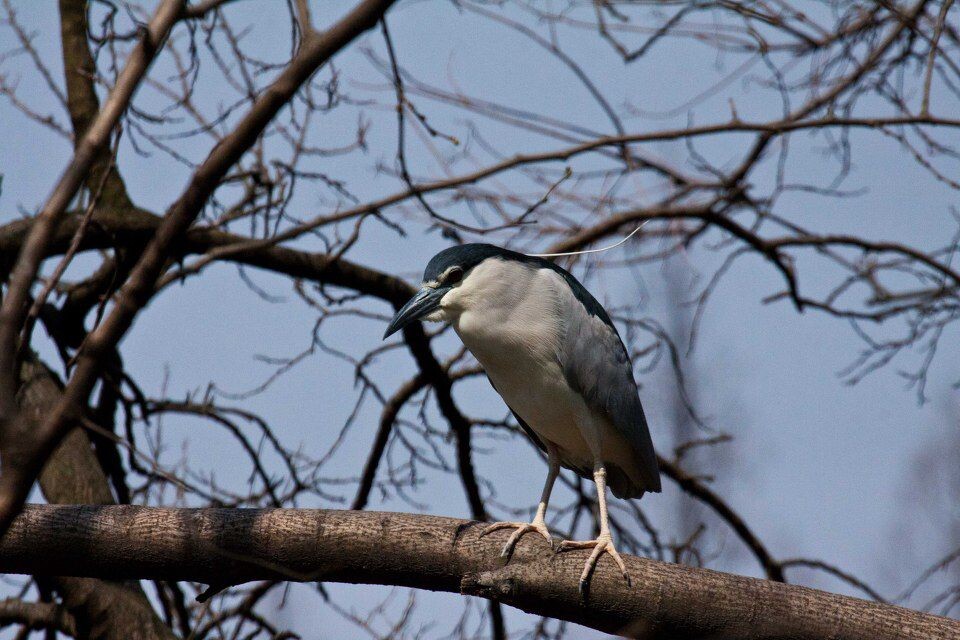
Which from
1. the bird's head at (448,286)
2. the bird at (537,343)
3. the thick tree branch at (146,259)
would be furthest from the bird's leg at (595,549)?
the thick tree branch at (146,259)

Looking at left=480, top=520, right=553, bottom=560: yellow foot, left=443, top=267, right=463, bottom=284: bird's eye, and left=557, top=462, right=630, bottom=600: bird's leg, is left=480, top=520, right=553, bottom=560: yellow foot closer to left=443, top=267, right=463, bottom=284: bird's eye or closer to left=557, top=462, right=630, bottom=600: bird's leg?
left=557, top=462, right=630, bottom=600: bird's leg

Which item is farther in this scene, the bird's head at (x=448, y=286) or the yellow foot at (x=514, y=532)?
the bird's head at (x=448, y=286)

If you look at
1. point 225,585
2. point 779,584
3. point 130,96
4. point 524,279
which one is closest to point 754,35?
point 524,279

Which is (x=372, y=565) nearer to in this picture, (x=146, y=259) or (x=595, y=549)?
(x=595, y=549)

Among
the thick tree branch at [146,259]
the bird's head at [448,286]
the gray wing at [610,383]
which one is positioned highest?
the bird's head at [448,286]

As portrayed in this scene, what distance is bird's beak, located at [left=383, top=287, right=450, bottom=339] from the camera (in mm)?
3310

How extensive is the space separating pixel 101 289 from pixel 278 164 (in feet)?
3.14

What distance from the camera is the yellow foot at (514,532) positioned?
8.95 ft

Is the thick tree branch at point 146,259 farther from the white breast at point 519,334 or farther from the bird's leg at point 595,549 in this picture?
the white breast at point 519,334

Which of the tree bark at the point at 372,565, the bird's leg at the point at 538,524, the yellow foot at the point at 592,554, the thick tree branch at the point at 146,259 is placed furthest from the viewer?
the bird's leg at the point at 538,524

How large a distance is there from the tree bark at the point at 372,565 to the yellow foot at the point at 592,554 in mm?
73

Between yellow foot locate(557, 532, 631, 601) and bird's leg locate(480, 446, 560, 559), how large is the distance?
7cm

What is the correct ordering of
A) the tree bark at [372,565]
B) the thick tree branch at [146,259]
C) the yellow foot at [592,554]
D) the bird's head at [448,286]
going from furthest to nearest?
1. the bird's head at [448,286]
2. the yellow foot at [592,554]
3. the tree bark at [372,565]
4. the thick tree branch at [146,259]

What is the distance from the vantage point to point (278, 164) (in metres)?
4.00
